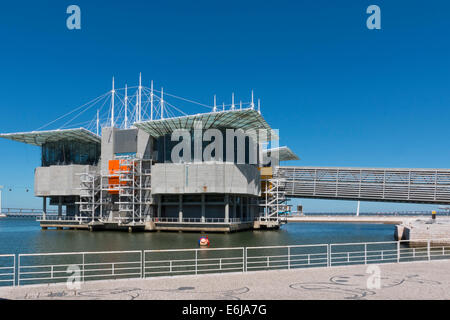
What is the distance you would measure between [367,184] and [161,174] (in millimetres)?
49890

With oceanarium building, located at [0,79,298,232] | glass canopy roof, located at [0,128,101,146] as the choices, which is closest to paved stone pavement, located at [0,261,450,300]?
oceanarium building, located at [0,79,298,232]

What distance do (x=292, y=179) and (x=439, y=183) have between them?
3303cm

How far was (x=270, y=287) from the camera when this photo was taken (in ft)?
48.8

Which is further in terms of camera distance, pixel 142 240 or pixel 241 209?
pixel 241 209

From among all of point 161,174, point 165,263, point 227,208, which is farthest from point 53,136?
point 165,263

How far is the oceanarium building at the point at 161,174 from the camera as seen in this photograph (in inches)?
3002

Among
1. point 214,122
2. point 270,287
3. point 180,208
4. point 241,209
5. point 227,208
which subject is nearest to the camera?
point 270,287

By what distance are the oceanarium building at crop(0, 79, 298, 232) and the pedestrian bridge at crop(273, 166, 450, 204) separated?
10876mm

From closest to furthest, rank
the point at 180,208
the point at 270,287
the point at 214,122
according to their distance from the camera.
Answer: the point at 270,287
the point at 214,122
the point at 180,208

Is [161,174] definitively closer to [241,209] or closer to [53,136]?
[241,209]

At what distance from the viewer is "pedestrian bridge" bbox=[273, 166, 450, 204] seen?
93062mm

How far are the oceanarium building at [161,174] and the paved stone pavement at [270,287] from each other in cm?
5273

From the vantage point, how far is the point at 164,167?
7919 centimetres
